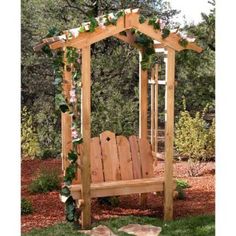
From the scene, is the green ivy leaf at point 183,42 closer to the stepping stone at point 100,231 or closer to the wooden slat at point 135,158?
the wooden slat at point 135,158

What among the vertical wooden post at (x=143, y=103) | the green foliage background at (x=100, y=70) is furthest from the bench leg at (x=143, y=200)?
the green foliage background at (x=100, y=70)

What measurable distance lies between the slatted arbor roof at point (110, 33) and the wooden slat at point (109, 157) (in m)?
0.88

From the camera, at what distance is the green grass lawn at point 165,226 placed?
A: 4.20 metres

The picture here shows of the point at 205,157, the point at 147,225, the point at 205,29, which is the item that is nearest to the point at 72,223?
the point at 147,225

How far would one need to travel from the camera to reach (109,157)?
15.4 ft

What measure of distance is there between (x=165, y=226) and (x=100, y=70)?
394 cm

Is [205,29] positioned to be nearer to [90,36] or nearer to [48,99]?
[48,99]

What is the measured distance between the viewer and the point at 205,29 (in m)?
7.75

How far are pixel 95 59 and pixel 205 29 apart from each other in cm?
163

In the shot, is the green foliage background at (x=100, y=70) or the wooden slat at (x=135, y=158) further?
the green foliage background at (x=100, y=70)

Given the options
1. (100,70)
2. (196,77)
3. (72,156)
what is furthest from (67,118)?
(196,77)

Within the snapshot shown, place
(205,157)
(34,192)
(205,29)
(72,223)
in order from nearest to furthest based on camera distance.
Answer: (72,223), (34,192), (205,157), (205,29)
